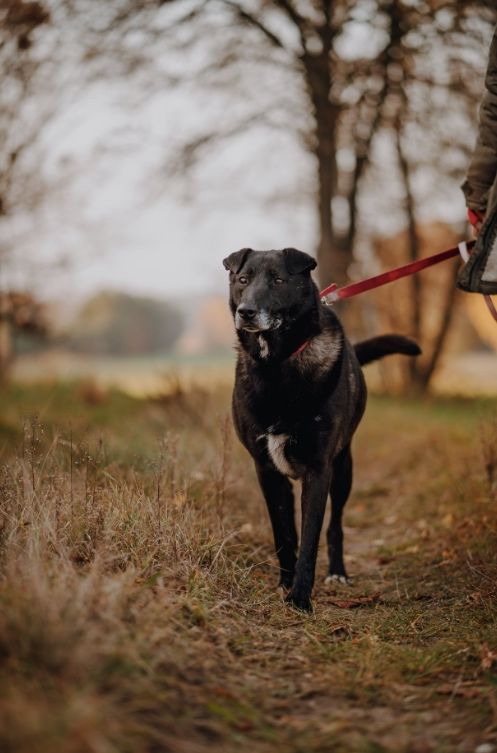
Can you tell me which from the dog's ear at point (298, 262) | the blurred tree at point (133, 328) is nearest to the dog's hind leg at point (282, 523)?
the dog's ear at point (298, 262)

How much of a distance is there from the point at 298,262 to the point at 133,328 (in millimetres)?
29158

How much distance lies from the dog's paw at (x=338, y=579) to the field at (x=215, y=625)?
0.06 m

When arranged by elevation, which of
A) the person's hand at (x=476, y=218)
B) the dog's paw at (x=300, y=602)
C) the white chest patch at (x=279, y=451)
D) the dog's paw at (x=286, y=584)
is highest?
the person's hand at (x=476, y=218)

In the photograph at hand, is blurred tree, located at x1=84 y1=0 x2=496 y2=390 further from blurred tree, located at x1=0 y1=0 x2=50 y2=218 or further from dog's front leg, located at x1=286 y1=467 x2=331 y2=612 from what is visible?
dog's front leg, located at x1=286 y1=467 x2=331 y2=612

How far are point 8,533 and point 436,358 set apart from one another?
12.3 meters

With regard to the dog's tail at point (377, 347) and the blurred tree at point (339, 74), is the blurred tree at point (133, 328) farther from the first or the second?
the dog's tail at point (377, 347)

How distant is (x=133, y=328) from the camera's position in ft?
107

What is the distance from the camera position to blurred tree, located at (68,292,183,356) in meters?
30.0

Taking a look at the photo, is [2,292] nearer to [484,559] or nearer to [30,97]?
[30,97]

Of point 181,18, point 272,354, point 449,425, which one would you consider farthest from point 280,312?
point 181,18

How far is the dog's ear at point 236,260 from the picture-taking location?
13.5 ft

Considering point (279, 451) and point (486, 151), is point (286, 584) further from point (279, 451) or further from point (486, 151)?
point (486, 151)

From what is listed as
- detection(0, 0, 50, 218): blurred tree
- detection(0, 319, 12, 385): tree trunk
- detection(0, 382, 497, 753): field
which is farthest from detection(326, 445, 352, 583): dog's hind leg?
detection(0, 319, 12, 385): tree trunk

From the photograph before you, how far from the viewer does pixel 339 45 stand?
10719 mm
